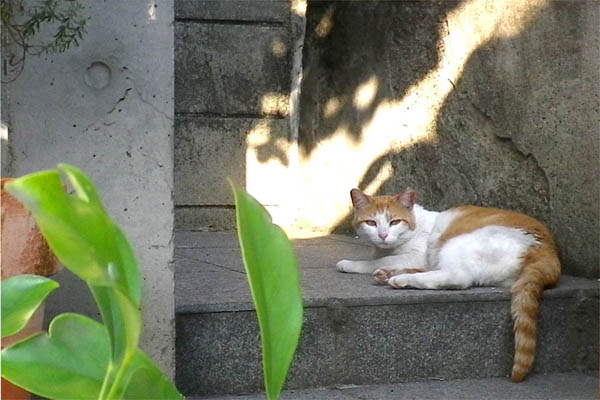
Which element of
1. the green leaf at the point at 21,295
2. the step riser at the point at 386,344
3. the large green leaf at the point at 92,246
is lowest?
the step riser at the point at 386,344

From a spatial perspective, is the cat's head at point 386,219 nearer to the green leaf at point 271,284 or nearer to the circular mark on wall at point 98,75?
the circular mark on wall at point 98,75

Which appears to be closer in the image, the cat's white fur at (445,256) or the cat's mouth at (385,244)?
the cat's white fur at (445,256)

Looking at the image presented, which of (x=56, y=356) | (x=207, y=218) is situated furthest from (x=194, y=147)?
(x=56, y=356)

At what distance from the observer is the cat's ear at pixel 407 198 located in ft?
13.3

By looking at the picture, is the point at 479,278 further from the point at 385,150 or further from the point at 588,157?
the point at 385,150

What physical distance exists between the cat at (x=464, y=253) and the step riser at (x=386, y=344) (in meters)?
0.12

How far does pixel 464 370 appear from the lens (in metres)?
3.28

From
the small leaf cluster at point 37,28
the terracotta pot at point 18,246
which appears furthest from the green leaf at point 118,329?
the small leaf cluster at point 37,28

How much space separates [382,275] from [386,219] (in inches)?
20.3

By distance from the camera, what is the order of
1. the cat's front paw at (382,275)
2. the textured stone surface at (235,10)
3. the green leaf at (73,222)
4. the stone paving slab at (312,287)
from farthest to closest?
1. the textured stone surface at (235,10)
2. the cat's front paw at (382,275)
3. the stone paving slab at (312,287)
4. the green leaf at (73,222)

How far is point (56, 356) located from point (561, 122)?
3.27 metres

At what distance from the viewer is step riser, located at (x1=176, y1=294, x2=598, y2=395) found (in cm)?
294

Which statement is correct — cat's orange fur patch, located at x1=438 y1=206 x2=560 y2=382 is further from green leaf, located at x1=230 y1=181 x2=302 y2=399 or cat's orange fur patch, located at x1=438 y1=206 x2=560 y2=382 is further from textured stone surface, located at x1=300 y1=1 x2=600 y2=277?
green leaf, located at x1=230 y1=181 x2=302 y2=399

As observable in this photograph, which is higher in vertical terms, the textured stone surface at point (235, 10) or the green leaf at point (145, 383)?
the textured stone surface at point (235, 10)
